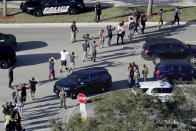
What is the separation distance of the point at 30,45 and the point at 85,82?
10.5m

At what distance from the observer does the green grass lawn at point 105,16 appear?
44.4 metres

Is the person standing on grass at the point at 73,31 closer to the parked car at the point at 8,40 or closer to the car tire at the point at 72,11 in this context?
the parked car at the point at 8,40

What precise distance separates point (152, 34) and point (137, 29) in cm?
136

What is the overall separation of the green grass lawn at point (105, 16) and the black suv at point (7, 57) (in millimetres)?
10562

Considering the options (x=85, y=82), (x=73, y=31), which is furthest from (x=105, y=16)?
(x=85, y=82)

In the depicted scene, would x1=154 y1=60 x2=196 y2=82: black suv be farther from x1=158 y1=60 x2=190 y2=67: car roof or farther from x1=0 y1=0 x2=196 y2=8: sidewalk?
x1=0 y1=0 x2=196 y2=8: sidewalk

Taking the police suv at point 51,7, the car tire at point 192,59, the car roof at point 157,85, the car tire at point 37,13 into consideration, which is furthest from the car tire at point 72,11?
the car roof at point 157,85

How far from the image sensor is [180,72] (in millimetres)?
31141

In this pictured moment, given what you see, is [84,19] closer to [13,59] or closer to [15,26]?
[15,26]

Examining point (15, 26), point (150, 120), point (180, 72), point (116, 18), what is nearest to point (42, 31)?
point (15, 26)

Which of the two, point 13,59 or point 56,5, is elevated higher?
point 56,5

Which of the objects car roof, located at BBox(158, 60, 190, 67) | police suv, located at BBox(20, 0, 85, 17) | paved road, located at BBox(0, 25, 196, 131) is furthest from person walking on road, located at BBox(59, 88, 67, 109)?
police suv, located at BBox(20, 0, 85, 17)

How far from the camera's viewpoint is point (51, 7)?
4512 cm

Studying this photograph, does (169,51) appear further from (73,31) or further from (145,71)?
(73,31)
